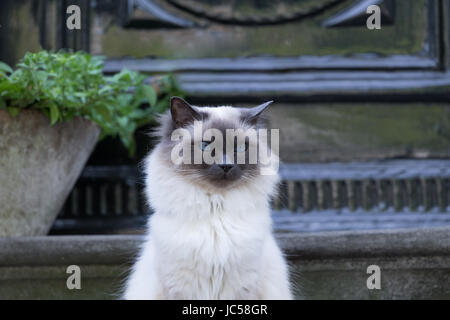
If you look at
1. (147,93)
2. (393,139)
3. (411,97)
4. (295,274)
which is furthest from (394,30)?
(295,274)

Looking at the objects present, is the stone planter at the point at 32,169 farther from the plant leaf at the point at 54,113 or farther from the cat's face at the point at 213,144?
the cat's face at the point at 213,144

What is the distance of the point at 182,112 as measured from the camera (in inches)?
64.1

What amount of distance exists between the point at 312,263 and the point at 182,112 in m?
0.70

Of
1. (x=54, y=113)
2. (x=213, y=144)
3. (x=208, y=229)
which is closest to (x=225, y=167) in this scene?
(x=213, y=144)

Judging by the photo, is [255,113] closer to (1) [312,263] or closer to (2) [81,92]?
(1) [312,263]

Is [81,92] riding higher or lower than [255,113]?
higher

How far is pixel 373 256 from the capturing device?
1.83 meters

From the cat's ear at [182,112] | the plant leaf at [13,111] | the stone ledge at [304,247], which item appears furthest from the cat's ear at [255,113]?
the plant leaf at [13,111]

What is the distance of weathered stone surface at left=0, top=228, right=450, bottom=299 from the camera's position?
182 centimetres

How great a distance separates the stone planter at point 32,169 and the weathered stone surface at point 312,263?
19cm

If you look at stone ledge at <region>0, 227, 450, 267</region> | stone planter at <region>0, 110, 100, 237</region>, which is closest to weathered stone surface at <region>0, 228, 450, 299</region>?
stone ledge at <region>0, 227, 450, 267</region>

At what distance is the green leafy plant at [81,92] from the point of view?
197cm
